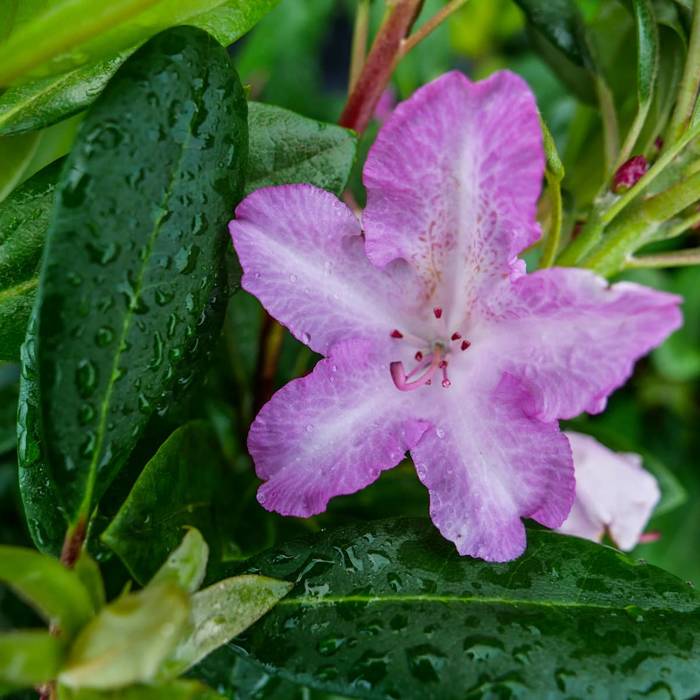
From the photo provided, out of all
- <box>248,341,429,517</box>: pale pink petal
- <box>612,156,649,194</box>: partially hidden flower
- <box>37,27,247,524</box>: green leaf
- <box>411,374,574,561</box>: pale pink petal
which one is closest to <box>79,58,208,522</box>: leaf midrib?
<box>37,27,247,524</box>: green leaf

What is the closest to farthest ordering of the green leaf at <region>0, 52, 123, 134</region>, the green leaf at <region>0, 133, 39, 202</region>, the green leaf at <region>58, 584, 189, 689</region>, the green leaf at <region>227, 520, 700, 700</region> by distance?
the green leaf at <region>58, 584, 189, 689</region> < the green leaf at <region>227, 520, 700, 700</region> < the green leaf at <region>0, 52, 123, 134</region> < the green leaf at <region>0, 133, 39, 202</region>

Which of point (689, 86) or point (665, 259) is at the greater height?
point (689, 86)

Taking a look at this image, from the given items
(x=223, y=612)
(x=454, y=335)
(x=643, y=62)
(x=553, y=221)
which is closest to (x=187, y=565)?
(x=223, y=612)

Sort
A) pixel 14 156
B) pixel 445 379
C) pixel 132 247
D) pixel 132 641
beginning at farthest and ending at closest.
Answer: pixel 14 156 < pixel 445 379 < pixel 132 247 < pixel 132 641

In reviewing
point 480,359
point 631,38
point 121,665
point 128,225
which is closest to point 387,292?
point 480,359

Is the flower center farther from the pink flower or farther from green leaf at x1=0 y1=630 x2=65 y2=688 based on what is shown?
green leaf at x1=0 y1=630 x2=65 y2=688

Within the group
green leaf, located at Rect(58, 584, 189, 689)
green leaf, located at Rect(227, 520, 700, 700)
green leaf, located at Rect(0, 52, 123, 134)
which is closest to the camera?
green leaf, located at Rect(58, 584, 189, 689)

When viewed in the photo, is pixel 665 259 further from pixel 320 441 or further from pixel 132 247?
pixel 132 247
